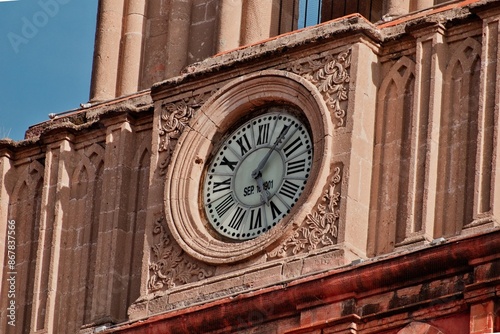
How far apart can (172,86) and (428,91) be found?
3.67m

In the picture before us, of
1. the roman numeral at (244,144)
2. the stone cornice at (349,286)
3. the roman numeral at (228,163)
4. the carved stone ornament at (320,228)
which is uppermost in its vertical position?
the roman numeral at (244,144)

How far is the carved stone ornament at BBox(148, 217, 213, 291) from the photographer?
138 feet

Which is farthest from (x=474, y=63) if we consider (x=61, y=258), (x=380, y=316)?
(x=61, y=258)

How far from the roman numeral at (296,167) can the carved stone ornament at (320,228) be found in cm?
65

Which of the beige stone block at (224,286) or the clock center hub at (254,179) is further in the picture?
the clock center hub at (254,179)

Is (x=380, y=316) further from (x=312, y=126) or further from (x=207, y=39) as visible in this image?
(x=207, y=39)

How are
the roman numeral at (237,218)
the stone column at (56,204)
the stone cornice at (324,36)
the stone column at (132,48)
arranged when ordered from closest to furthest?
1. the stone cornice at (324,36)
2. the roman numeral at (237,218)
3. the stone column at (56,204)
4. the stone column at (132,48)

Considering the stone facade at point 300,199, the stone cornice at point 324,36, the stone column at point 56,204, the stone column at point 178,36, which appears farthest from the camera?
the stone column at point 178,36

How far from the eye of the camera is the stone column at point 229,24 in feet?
146

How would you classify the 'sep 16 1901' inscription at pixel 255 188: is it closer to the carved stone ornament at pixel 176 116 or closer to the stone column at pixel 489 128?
the carved stone ornament at pixel 176 116

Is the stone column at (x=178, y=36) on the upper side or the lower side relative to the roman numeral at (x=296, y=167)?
upper

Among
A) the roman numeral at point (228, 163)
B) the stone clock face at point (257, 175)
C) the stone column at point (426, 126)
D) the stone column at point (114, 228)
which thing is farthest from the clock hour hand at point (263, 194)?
the stone column at point (114, 228)

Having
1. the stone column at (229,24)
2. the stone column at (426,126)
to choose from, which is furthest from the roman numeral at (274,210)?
the stone column at (229,24)

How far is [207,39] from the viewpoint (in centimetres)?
4503
